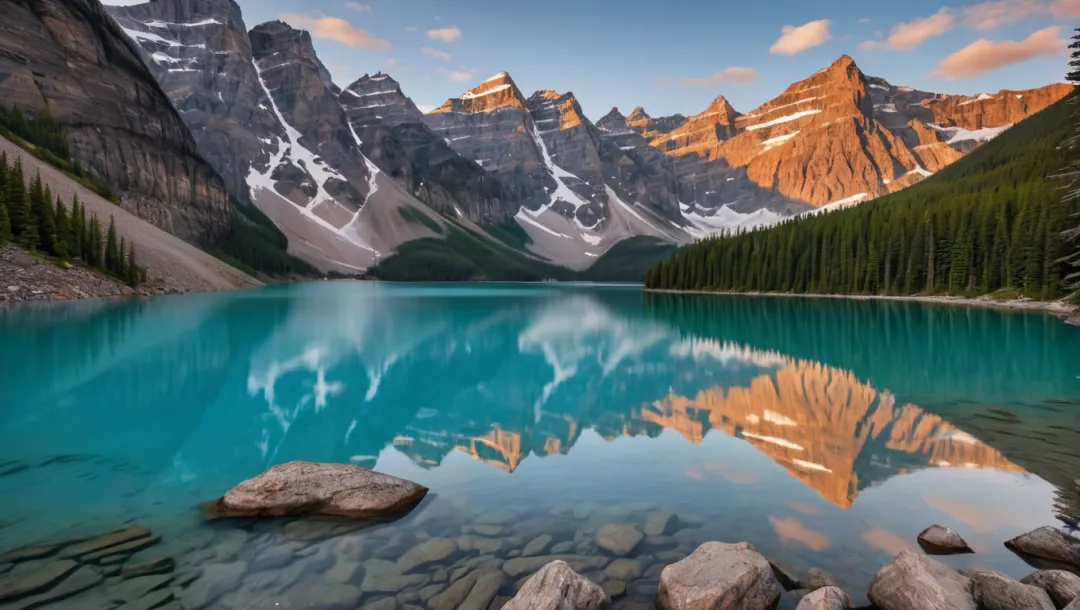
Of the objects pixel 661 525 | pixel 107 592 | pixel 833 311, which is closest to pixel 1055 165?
pixel 833 311

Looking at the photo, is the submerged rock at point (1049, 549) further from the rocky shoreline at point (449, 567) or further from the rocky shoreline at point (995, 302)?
the rocky shoreline at point (995, 302)

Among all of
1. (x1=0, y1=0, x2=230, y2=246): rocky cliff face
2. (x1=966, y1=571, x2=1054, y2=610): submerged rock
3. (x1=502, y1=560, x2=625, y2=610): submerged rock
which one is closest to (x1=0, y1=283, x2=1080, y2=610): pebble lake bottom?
(x1=502, y1=560, x2=625, y2=610): submerged rock

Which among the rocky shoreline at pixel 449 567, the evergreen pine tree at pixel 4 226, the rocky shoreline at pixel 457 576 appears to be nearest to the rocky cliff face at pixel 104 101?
the evergreen pine tree at pixel 4 226

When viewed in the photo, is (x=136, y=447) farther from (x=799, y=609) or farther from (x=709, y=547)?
(x=799, y=609)

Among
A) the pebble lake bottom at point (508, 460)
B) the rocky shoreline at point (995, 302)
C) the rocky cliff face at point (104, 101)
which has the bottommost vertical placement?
the rocky shoreline at point (995, 302)

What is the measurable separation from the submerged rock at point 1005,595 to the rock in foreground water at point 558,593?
4.98 meters

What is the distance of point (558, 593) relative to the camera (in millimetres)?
7453

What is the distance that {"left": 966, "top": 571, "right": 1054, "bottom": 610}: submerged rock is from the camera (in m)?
7.53

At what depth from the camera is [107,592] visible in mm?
8172

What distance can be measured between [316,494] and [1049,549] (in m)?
12.7

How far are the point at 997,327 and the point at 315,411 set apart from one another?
5595 cm

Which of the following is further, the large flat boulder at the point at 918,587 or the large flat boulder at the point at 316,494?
the large flat boulder at the point at 316,494

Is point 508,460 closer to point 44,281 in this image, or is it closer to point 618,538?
point 618,538

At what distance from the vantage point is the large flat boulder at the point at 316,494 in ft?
36.9
